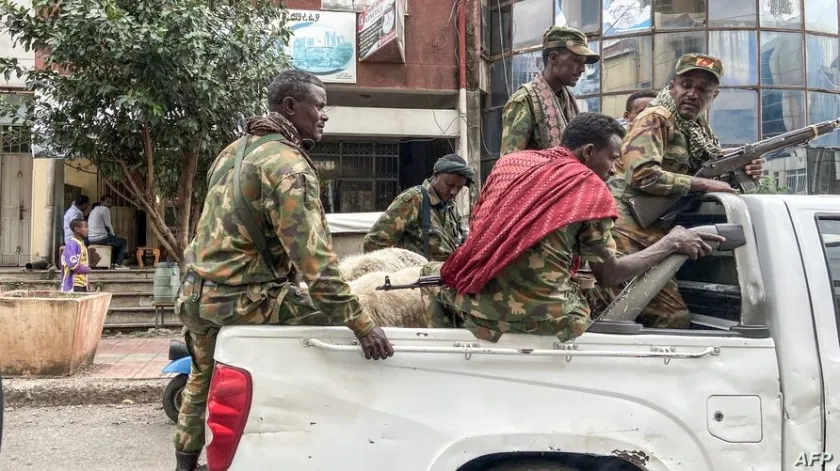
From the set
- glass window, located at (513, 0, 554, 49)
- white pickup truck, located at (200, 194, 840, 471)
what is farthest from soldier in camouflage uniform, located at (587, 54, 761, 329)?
glass window, located at (513, 0, 554, 49)

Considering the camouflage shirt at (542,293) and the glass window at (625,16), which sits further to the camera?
the glass window at (625,16)

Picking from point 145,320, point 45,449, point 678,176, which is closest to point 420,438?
point 678,176

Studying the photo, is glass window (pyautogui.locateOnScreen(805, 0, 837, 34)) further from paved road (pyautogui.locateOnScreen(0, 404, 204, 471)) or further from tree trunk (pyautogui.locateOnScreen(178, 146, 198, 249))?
paved road (pyautogui.locateOnScreen(0, 404, 204, 471))

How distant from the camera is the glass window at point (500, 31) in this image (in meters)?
14.8

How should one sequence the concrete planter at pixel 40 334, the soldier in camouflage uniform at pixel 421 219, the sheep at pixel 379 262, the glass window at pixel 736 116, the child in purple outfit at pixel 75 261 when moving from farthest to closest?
the glass window at pixel 736 116 → the child in purple outfit at pixel 75 261 → the concrete planter at pixel 40 334 → the soldier in camouflage uniform at pixel 421 219 → the sheep at pixel 379 262

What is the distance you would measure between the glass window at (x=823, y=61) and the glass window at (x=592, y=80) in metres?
4.09

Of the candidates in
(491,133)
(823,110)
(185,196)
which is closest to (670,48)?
(823,110)

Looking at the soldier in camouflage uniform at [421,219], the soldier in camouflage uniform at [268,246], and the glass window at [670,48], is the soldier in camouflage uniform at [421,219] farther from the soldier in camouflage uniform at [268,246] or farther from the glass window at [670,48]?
the glass window at [670,48]

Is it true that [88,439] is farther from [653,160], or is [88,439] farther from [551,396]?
[653,160]

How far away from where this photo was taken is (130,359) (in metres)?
7.77

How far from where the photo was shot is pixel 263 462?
219cm

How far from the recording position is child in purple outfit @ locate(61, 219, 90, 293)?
881cm

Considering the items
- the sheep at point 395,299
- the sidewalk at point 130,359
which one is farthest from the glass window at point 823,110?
the sheep at point 395,299

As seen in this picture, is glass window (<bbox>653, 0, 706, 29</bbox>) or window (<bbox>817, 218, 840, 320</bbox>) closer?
window (<bbox>817, 218, 840, 320</bbox>)
